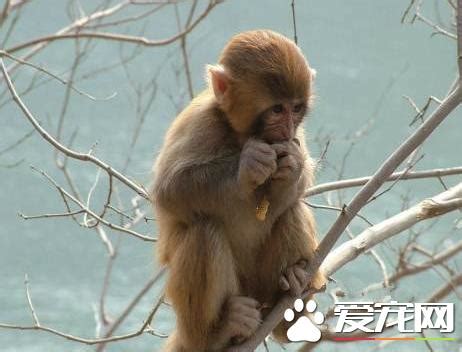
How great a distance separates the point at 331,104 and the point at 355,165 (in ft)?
4.10

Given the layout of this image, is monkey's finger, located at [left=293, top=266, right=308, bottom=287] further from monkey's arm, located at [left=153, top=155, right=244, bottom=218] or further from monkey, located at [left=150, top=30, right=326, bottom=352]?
monkey's arm, located at [left=153, top=155, right=244, bottom=218]

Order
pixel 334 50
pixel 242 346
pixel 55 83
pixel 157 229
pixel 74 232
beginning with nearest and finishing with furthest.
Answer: pixel 242 346
pixel 157 229
pixel 74 232
pixel 55 83
pixel 334 50

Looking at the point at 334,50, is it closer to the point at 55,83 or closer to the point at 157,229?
the point at 55,83

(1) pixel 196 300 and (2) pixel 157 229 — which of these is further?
(2) pixel 157 229

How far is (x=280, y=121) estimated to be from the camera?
5125 millimetres

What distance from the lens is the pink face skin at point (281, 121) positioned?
5.12 m

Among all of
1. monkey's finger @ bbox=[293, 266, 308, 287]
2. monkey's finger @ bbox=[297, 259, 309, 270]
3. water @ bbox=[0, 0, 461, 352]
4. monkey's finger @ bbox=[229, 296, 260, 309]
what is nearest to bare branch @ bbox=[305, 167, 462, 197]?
monkey's finger @ bbox=[297, 259, 309, 270]

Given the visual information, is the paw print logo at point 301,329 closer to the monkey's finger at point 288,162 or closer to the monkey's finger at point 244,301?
the monkey's finger at point 244,301

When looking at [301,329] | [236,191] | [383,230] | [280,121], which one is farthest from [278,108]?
[301,329]

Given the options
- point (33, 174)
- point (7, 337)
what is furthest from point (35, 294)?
point (33, 174)

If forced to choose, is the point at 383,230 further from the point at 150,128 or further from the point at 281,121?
the point at 150,128

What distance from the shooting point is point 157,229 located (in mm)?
5812

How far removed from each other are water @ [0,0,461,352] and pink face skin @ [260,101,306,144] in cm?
652

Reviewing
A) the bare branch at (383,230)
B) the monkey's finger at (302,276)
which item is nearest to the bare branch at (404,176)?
the bare branch at (383,230)
